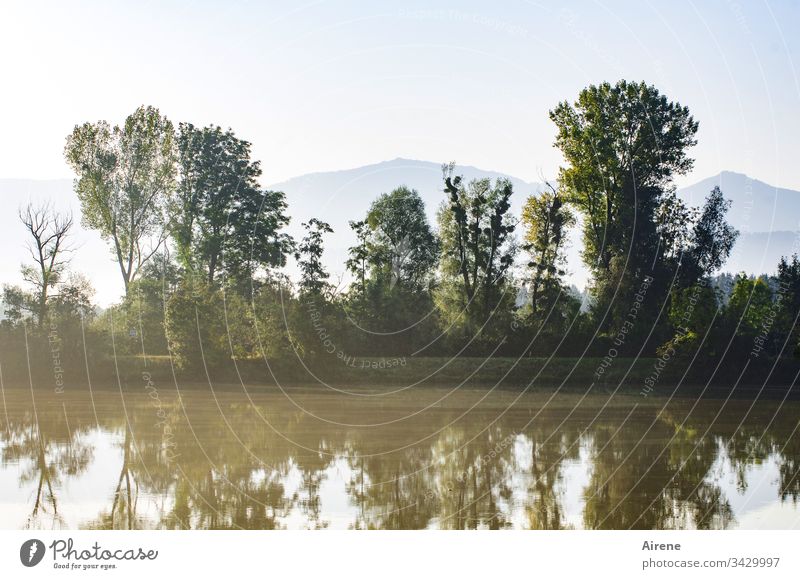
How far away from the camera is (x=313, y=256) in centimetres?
5125

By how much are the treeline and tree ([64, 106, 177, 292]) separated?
0.38 ft

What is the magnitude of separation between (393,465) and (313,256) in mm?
30393

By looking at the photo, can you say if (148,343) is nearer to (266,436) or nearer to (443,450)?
(266,436)

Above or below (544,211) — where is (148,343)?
below

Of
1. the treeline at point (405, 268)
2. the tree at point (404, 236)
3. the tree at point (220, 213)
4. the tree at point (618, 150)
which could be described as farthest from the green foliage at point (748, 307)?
the tree at point (220, 213)

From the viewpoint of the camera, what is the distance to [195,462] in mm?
21797

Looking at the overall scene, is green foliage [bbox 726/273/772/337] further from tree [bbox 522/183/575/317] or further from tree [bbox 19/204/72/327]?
tree [bbox 19/204/72/327]

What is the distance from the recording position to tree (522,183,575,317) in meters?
50.9

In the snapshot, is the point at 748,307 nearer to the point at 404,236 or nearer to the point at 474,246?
the point at 474,246

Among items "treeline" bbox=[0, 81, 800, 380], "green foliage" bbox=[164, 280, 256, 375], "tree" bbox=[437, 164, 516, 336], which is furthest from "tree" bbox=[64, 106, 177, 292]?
"tree" bbox=[437, 164, 516, 336]

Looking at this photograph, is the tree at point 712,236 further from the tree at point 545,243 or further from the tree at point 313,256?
the tree at point 313,256

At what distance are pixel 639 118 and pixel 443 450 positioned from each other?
3198cm

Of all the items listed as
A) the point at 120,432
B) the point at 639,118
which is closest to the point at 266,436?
the point at 120,432

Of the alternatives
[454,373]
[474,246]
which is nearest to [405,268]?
[474,246]
